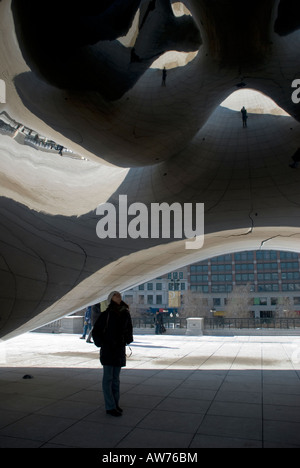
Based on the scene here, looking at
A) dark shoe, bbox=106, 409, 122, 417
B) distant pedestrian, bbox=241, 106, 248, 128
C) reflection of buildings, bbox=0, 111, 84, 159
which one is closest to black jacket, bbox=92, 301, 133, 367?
dark shoe, bbox=106, 409, 122, 417

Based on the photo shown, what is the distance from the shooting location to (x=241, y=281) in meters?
92.9

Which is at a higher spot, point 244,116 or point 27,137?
point 244,116

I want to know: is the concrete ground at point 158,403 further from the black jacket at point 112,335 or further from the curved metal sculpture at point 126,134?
the curved metal sculpture at point 126,134

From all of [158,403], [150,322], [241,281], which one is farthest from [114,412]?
[241,281]

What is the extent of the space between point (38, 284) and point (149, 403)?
2952mm

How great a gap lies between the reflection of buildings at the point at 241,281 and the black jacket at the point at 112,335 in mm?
81277

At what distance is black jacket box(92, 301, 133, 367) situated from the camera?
5180mm

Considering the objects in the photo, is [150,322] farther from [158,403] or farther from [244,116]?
[244,116]

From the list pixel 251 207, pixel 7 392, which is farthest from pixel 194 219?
pixel 7 392

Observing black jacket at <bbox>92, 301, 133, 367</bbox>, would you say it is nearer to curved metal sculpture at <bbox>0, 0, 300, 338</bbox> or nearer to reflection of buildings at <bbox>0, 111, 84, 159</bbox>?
curved metal sculpture at <bbox>0, 0, 300, 338</bbox>

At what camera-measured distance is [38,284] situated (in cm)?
711

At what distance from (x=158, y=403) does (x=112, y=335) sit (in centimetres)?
159

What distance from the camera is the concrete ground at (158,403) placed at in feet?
14.0

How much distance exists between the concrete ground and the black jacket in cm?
78
